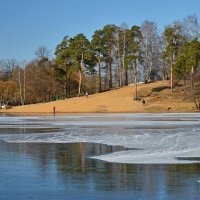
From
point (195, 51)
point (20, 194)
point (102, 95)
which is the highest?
point (195, 51)

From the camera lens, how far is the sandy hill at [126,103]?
71625 millimetres

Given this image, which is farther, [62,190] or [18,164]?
[18,164]

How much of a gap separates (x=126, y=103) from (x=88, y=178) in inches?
2577

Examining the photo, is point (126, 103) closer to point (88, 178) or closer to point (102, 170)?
point (102, 170)

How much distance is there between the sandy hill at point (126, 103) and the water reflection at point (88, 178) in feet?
183

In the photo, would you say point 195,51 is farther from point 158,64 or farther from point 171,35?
point 158,64

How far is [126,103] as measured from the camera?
7675cm

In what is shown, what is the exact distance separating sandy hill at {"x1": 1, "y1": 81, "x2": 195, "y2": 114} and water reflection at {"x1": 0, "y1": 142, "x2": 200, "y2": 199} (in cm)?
5577

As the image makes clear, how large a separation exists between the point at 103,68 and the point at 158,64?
12.7m

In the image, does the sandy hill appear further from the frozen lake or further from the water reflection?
the water reflection

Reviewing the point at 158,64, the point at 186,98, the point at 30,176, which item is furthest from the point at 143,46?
the point at 30,176

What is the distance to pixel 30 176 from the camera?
1187cm

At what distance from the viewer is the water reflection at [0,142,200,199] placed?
9.55 m

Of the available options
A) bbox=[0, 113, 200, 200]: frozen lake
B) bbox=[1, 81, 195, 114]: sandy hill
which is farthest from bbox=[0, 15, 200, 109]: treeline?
bbox=[0, 113, 200, 200]: frozen lake
